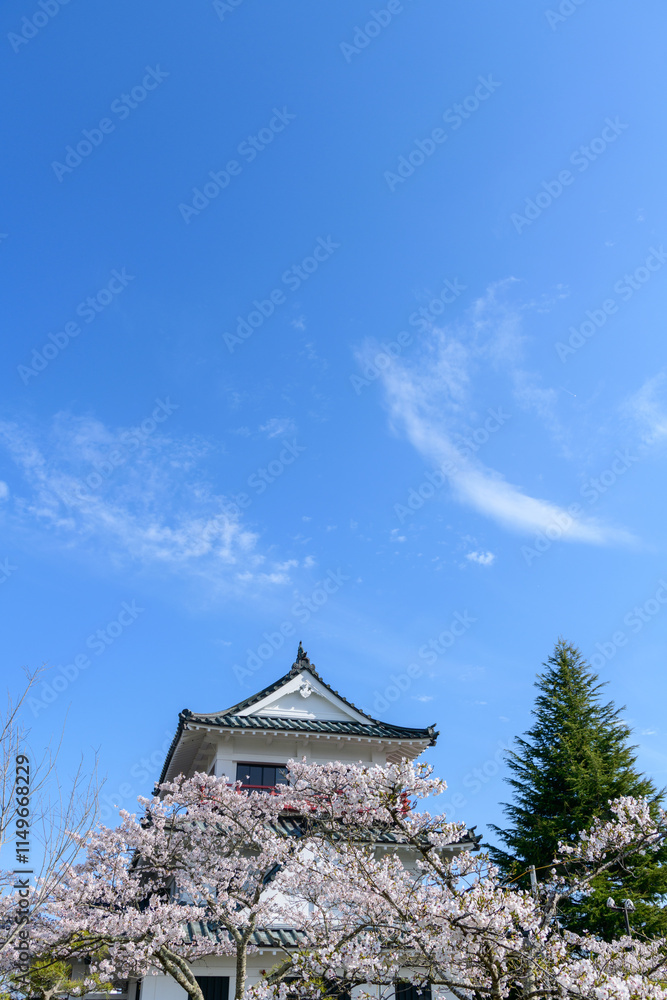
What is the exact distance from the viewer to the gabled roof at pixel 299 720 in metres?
19.4

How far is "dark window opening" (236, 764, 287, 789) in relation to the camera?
19.4 meters

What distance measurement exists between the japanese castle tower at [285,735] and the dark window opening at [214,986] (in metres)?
2.83

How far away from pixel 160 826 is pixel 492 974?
919 centimetres

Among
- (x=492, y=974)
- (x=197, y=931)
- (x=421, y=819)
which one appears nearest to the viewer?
(x=492, y=974)

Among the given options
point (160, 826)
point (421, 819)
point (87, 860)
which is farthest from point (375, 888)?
point (87, 860)

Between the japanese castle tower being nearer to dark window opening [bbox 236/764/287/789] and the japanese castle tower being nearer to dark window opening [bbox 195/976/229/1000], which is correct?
dark window opening [bbox 236/764/287/789]

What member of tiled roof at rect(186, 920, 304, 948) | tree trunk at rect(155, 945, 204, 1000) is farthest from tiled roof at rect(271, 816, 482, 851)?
tree trunk at rect(155, 945, 204, 1000)

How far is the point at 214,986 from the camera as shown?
16125 mm

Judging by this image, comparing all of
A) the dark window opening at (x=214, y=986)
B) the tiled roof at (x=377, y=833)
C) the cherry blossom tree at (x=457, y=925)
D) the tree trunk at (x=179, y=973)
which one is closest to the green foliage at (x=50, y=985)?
the dark window opening at (x=214, y=986)

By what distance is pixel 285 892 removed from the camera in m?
14.5

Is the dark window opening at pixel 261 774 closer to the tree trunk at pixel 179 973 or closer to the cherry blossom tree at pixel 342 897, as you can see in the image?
the cherry blossom tree at pixel 342 897

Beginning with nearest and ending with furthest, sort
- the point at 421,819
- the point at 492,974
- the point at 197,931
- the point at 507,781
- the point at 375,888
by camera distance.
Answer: the point at 492,974 → the point at 375,888 → the point at 421,819 → the point at 197,931 → the point at 507,781

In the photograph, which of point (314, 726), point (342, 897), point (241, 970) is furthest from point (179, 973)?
point (314, 726)

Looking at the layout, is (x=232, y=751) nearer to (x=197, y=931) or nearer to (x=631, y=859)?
(x=197, y=931)
